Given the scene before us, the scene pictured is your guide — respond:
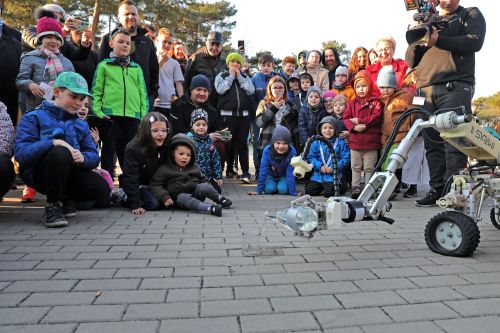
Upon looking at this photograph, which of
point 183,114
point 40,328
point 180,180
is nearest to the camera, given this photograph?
point 40,328

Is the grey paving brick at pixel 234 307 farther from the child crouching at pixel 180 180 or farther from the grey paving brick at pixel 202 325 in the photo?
the child crouching at pixel 180 180

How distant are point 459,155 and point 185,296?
3543 mm

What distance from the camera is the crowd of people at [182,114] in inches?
169

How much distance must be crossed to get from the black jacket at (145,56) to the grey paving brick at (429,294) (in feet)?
16.3

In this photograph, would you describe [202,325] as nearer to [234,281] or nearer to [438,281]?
[234,281]

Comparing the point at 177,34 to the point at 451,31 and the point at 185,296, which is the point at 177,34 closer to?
the point at 451,31

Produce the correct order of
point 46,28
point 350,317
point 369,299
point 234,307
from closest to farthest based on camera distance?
point 350,317 → point 234,307 → point 369,299 → point 46,28

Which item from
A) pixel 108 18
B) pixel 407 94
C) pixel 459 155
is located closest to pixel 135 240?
pixel 459 155

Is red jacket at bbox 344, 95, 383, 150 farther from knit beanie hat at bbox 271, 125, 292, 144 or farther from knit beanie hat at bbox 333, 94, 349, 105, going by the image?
knit beanie hat at bbox 271, 125, 292, 144

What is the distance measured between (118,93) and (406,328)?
15.4 ft

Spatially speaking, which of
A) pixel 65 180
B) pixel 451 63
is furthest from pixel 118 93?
pixel 451 63

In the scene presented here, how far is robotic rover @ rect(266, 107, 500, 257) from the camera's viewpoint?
2.82 meters

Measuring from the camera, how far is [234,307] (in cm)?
215

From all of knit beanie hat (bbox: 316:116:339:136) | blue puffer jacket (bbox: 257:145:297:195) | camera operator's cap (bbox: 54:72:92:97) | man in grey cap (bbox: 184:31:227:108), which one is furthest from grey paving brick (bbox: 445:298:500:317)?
man in grey cap (bbox: 184:31:227:108)
